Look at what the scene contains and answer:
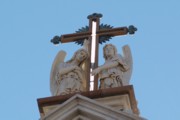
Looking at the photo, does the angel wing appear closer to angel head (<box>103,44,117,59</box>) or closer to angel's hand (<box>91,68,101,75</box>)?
angel's hand (<box>91,68,101,75</box>)

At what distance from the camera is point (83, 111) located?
15.4 m

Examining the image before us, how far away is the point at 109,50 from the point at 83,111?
2900 millimetres

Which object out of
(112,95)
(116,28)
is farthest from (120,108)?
(116,28)

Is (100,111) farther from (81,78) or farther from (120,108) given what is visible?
(81,78)

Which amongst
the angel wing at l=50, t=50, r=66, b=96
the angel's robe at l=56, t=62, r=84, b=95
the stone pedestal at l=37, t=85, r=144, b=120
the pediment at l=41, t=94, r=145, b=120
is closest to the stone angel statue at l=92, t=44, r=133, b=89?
the angel's robe at l=56, t=62, r=84, b=95

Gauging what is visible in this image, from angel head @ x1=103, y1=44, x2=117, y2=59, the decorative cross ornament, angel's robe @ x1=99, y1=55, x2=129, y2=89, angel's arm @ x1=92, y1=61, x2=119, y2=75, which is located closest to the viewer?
angel's robe @ x1=99, y1=55, x2=129, y2=89

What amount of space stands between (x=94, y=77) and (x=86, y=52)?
95 cm

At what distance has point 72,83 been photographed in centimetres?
1719

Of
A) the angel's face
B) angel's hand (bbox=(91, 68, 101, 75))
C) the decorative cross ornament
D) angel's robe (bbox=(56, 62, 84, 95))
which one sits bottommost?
angel's robe (bbox=(56, 62, 84, 95))

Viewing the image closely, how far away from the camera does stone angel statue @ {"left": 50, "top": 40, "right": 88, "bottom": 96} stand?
17.1m

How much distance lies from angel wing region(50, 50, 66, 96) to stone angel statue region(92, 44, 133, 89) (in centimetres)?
94

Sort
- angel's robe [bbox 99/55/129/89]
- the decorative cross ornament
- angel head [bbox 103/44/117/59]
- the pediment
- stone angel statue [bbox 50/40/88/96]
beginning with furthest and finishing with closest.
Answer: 1. the decorative cross ornament
2. angel head [bbox 103/44/117/59]
3. stone angel statue [bbox 50/40/88/96]
4. angel's robe [bbox 99/55/129/89]
5. the pediment

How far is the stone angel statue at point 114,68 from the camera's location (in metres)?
17.0

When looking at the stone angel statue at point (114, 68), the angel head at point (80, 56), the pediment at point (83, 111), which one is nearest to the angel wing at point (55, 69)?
the angel head at point (80, 56)
